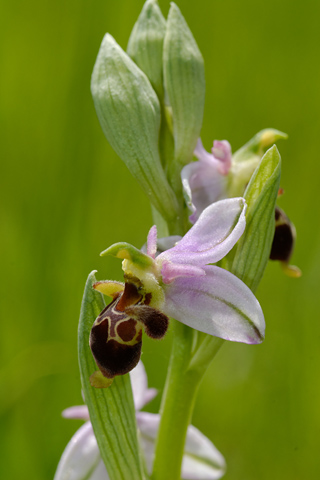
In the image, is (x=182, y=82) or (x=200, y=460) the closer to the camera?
(x=182, y=82)

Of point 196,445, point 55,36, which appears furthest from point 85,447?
point 55,36

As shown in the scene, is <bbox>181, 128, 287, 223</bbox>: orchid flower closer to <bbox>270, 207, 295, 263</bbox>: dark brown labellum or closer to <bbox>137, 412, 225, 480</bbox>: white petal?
<bbox>270, 207, 295, 263</bbox>: dark brown labellum

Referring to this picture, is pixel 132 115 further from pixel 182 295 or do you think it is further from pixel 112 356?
pixel 112 356

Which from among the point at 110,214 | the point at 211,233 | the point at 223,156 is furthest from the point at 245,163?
the point at 110,214

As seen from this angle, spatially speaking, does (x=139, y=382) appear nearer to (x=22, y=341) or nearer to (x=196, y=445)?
(x=196, y=445)

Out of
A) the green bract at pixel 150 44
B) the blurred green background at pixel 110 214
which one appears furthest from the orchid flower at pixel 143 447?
the green bract at pixel 150 44
